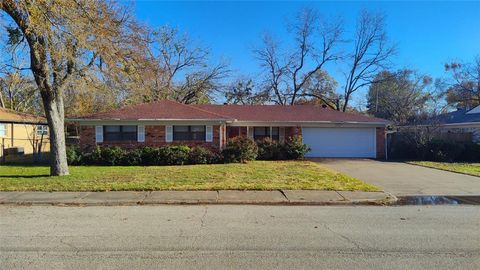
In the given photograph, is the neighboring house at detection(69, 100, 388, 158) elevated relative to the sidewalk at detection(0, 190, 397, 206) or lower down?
elevated

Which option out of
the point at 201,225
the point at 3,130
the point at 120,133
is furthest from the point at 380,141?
the point at 3,130

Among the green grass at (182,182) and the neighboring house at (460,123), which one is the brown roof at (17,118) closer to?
the green grass at (182,182)

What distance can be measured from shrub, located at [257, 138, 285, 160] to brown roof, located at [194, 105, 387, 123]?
9.27 ft

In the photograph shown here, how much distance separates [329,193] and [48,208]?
23.7 ft

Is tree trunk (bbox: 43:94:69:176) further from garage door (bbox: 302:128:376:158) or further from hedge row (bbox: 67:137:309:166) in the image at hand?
garage door (bbox: 302:128:376:158)

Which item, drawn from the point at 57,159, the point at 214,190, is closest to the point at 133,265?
the point at 214,190

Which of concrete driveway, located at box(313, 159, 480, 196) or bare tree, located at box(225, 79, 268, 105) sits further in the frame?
bare tree, located at box(225, 79, 268, 105)

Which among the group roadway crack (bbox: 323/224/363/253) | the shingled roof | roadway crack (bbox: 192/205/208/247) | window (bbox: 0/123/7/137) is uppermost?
the shingled roof

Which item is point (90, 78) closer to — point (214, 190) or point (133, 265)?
point (214, 190)

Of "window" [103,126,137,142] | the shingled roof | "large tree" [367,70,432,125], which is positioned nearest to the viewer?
"window" [103,126,137,142]

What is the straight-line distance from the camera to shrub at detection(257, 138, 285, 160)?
23.4 m

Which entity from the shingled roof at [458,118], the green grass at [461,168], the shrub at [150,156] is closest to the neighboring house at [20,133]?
the shrub at [150,156]

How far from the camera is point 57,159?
14375 mm

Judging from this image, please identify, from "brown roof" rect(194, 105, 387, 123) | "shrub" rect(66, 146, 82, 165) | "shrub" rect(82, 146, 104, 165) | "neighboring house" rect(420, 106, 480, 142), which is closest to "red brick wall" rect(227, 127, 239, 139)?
"brown roof" rect(194, 105, 387, 123)
